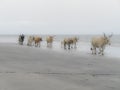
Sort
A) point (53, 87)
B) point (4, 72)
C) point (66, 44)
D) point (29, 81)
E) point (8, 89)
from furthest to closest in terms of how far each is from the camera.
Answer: point (66, 44) < point (4, 72) < point (29, 81) < point (53, 87) < point (8, 89)

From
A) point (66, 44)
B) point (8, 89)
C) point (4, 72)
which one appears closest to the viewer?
point (8, 89)

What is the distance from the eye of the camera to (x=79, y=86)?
7.88 metres

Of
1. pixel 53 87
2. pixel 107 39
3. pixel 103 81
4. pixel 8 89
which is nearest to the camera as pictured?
pixel 8 89

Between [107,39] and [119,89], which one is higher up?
[107,39]

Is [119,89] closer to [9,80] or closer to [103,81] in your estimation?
[103,81]

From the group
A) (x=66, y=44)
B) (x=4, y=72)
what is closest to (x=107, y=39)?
(x=66, y=44)

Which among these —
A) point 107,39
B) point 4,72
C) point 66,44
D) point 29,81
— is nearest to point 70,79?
Answer: point 29,81

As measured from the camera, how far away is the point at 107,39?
25.6 m

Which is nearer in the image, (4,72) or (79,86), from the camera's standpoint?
(79,86)

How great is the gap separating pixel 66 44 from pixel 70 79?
23.5 meters

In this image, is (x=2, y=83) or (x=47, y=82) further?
(x=47, y=82)

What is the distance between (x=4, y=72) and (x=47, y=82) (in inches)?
76.8

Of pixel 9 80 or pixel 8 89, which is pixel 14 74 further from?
pixel 8 89

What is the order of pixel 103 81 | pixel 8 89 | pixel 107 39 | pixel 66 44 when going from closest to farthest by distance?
1. pixel 8 89
2. pixel 103 81
3. pixel 107 39
4. pixel 66 44
